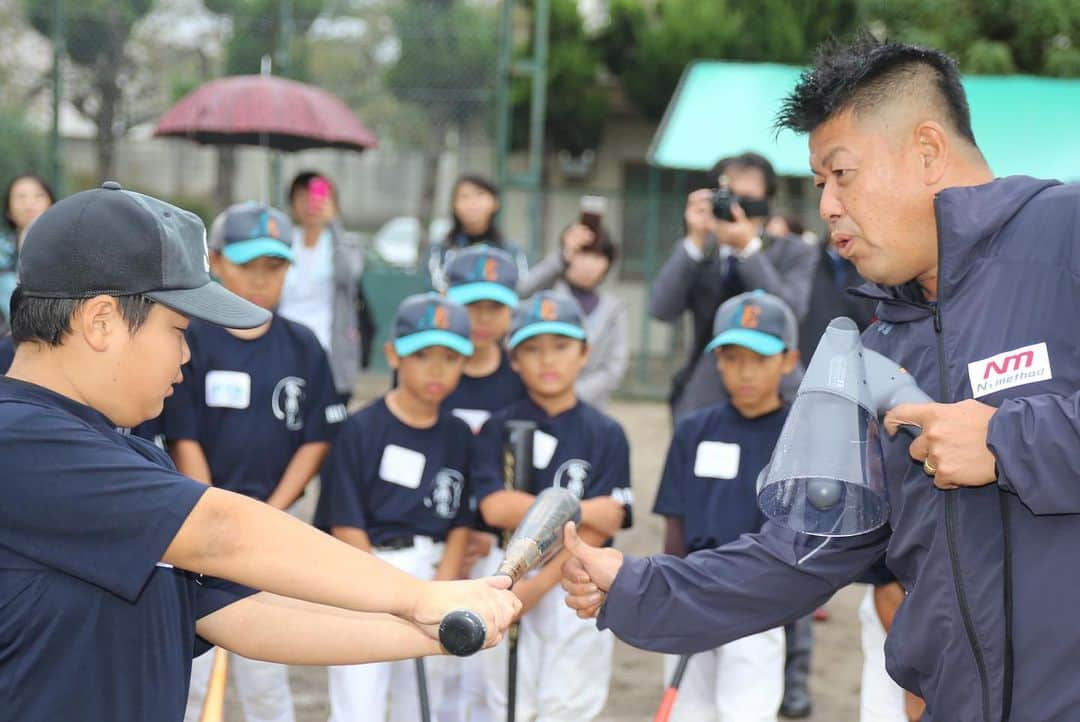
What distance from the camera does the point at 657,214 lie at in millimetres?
15523

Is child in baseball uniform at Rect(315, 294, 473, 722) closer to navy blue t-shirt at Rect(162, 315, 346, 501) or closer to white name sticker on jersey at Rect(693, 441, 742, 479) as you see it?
navy blue t-shirt at Rect(162, 315, 346, 501)

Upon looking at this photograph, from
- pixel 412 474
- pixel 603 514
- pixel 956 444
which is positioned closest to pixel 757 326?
pixel 603 514

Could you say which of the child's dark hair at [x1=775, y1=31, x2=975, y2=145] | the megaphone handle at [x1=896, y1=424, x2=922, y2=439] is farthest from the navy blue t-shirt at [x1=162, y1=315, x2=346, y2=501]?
the megaphone handle at [x1=896, y1=424, x2=922, y2=439]

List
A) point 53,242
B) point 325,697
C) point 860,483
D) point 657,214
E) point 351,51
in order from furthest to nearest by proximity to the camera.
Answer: point 657,214 → point 351,51 → point 325,697 → point 860,483 → point 53,242

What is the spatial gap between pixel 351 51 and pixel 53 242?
11.3 m

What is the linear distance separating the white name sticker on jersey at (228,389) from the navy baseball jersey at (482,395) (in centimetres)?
94

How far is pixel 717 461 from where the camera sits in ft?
16.2

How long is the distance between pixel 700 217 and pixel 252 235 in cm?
227

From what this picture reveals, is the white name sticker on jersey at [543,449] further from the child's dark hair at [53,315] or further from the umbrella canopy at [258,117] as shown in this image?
the umbrella canopy at [258,117]

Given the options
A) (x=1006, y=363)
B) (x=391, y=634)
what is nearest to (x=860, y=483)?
(x=1006, y=363)

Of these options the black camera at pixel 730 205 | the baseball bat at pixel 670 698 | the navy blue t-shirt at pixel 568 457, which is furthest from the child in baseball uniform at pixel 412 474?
the black camera at pixel 730 205

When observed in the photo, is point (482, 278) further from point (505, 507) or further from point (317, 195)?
point (317, 195)

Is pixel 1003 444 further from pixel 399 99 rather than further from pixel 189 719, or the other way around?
pixel 399 99

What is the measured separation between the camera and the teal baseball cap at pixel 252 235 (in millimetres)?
5227
